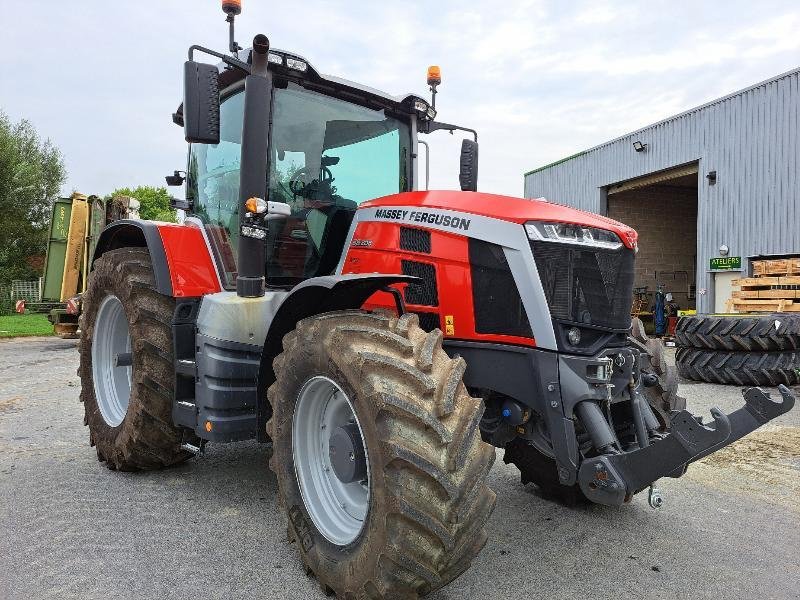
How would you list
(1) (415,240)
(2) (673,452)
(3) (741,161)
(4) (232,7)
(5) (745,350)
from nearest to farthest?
1. (2) (673,452)
2. (1) (415,240)
3. (4) (232,7)
4. (5) (745,350)
5. (3) (741,161)

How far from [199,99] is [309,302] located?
3.67 ft

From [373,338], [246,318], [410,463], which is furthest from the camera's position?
[246,318]

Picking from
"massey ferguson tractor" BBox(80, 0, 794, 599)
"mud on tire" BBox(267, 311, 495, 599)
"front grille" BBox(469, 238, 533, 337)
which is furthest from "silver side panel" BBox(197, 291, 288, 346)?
"front grille" BBox(469, 238, 533, 337)

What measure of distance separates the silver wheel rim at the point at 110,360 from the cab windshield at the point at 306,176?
117 centimetres

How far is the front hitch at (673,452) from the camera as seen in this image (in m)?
2.35

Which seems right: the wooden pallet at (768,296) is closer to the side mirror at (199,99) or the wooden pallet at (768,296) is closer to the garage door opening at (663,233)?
the garage door opening at (663,233)

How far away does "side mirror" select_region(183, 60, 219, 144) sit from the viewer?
10.0 feet

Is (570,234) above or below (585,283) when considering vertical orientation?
above

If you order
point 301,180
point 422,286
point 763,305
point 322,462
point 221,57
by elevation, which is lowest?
point 322,462

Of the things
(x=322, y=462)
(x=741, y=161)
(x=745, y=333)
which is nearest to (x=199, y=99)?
(x=322, y=462)

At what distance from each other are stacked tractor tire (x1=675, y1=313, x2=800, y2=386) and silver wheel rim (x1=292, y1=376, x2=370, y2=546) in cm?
702

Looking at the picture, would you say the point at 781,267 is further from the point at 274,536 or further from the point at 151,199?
the point at 151,199

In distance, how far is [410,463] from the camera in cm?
223

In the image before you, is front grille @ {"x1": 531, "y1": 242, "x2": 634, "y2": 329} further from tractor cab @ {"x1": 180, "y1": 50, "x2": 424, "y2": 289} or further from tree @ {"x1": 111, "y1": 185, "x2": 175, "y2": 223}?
tree @ {"x1": 111, "y1": 185, "x2": 175, "y2": 223}
